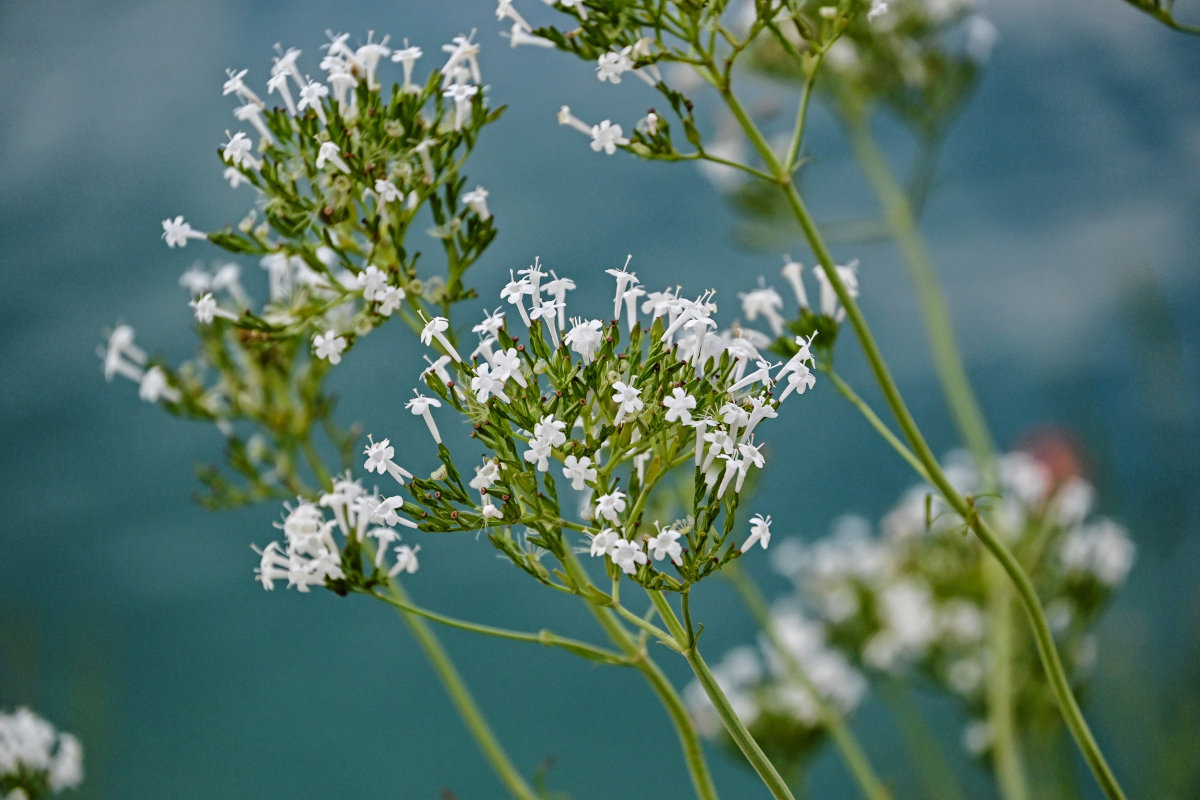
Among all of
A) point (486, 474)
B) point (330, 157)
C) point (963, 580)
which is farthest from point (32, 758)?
point (963, 580)

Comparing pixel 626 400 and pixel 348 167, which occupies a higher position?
pixel 348 167

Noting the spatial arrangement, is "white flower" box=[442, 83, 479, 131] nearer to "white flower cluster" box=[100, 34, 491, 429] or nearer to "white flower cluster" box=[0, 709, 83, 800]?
"white flower cluster" box=[100, 34, 491, 429]

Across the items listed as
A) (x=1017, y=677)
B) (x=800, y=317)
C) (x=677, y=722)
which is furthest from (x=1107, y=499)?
(x=677, y=722)

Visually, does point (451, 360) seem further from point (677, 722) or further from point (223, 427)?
point (223, 427)

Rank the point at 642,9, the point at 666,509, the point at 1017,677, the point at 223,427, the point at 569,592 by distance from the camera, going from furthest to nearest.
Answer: the point at 1017,677 → the point at 666,509 → the point at 223,427 → the point at 642,9 → the point at 569,592

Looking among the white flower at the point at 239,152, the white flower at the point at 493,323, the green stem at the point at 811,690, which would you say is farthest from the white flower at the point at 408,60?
the green stem at the point at 811,690

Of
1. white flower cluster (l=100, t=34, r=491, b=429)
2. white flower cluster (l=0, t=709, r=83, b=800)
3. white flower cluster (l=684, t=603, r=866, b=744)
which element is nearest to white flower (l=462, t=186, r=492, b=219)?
white flower cluster (l=100, t=34, r=491, b=429)

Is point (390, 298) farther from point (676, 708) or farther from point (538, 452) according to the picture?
point (676, 708)
